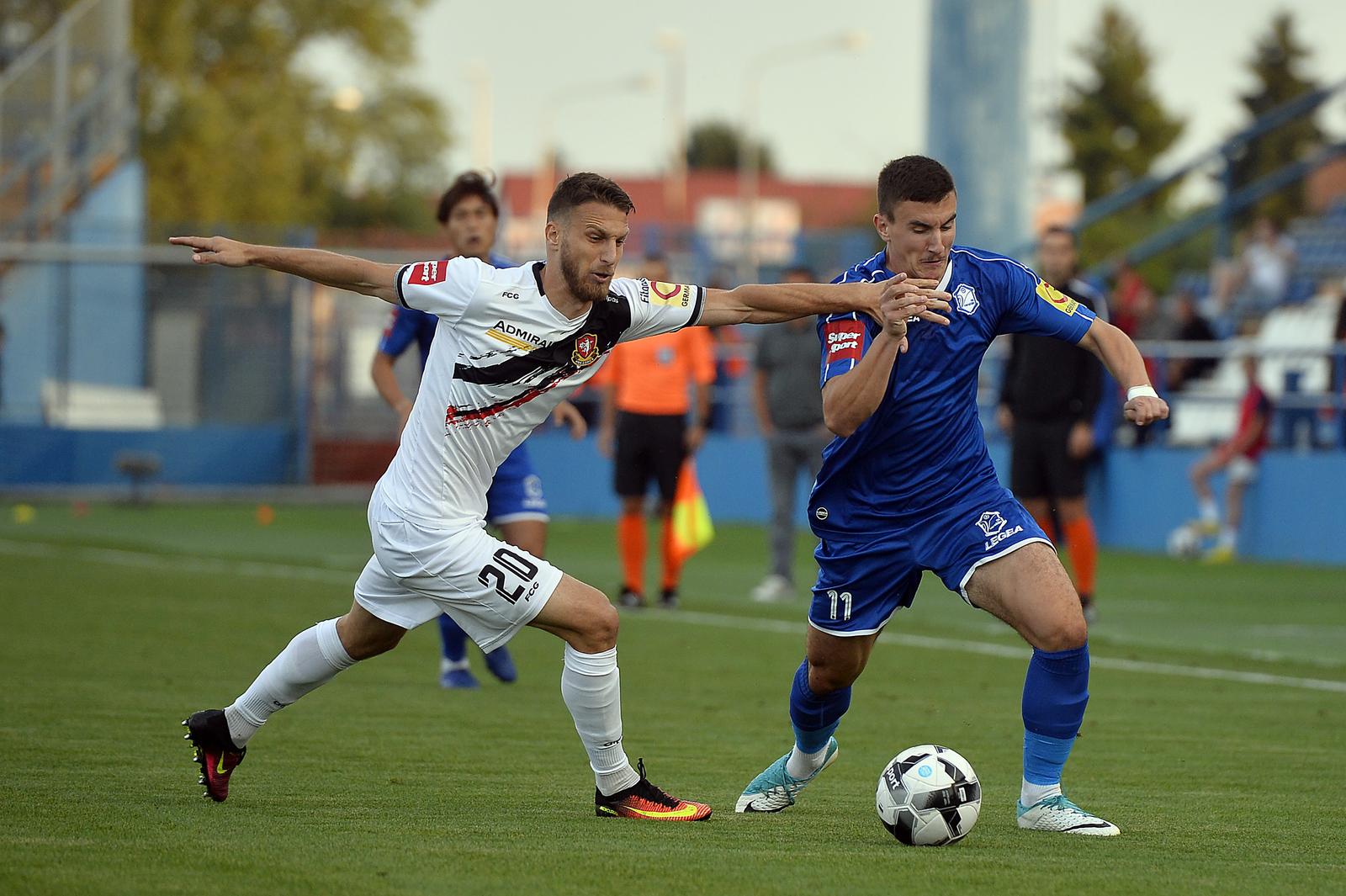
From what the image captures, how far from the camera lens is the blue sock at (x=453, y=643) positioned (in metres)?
9.68

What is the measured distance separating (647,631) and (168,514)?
43.1ft

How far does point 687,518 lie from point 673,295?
813 centimetres

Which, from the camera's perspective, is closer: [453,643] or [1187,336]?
[453,643]

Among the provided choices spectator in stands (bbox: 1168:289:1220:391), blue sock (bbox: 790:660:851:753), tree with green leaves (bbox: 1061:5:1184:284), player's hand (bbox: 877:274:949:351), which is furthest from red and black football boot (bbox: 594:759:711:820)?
tree with green leaves (bbox: 1061:5:1184:284)

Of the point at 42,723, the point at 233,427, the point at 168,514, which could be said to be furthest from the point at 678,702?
the point at 233,427

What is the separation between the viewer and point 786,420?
14578 mm

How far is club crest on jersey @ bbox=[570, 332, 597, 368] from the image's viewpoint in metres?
6.14

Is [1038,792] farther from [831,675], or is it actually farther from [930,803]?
[831,675]

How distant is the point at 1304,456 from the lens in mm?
18125

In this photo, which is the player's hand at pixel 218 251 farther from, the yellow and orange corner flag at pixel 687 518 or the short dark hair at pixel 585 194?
the yellow and orange corner flag at pixel 687 518

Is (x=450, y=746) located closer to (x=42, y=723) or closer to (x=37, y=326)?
(x=42, y=723)

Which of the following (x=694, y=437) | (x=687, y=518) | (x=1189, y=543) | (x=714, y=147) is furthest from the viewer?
(x=714, y=147)

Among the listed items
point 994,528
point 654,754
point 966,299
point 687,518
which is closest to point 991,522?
point 994,528

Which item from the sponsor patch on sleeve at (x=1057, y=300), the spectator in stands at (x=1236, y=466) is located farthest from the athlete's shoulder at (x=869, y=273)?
the spectator in stands at (x=1236, y=466)
